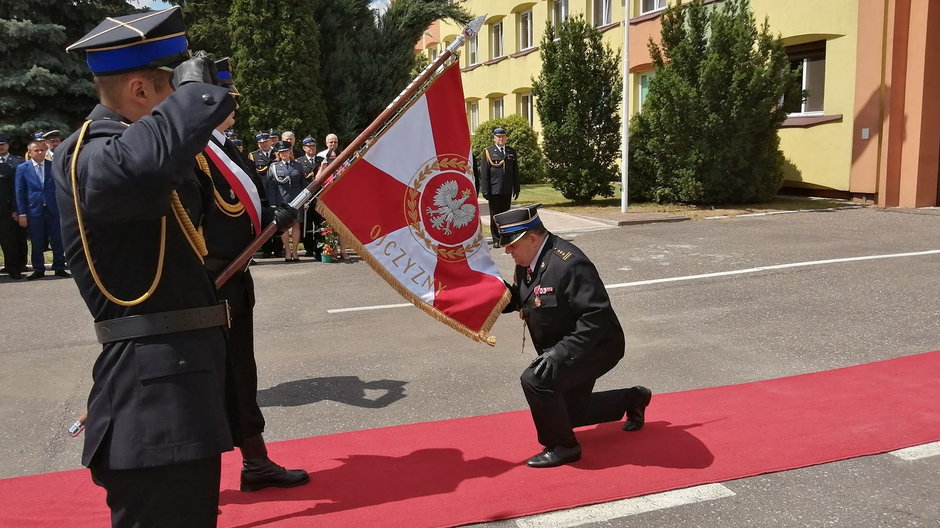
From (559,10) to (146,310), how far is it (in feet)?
91.4

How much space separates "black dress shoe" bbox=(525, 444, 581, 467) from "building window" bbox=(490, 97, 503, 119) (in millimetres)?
31185

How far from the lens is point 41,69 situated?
52.3 ft

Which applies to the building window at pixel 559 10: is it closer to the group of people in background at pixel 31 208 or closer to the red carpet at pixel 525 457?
the group of people in background at pixel 31 208

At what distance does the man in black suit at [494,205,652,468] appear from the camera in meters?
4.34

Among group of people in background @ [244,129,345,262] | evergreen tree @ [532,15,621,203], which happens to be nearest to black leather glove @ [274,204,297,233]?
group of people in background @ [244,129,345,262]

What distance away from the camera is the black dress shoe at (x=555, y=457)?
4441 millimetres

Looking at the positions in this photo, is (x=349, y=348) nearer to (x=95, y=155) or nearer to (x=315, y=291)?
(x=315, y=291)

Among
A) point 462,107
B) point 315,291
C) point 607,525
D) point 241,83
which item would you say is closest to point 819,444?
point 607,525

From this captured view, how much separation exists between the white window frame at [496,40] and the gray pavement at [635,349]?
76.3 feet

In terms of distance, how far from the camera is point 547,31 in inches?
770

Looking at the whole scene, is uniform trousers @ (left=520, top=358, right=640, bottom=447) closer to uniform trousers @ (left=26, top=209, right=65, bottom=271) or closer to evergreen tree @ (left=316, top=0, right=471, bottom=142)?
uniform trousers @ (left=26, top=209, right=65, bottom=271)

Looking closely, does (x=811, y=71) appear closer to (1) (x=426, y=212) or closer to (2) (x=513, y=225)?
(2) (x=513, y=225)

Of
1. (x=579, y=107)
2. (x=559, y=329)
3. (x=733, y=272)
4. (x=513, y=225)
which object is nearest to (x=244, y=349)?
(x=513, y=225)

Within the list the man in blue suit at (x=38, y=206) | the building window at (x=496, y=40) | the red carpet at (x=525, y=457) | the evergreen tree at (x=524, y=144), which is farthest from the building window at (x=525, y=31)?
the red carpet at (x=525, y=457)
